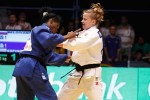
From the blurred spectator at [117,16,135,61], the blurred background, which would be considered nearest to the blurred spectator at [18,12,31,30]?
Result: the blurred background

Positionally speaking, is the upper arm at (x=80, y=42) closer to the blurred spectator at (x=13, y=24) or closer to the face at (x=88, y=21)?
the face at (x=88, y=21)

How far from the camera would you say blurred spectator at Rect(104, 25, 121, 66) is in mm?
12773

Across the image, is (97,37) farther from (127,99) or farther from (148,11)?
(148,11)

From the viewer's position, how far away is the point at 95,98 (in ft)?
24.1

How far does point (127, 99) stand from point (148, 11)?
14.6ft

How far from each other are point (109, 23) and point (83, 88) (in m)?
6.24

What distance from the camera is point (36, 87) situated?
687cm

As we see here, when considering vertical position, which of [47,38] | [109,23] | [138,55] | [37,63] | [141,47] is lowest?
[138,55]

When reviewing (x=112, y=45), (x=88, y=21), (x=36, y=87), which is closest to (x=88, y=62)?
(x=88, y=21)

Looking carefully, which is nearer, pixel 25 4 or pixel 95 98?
pixel 95 98

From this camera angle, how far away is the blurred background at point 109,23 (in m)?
12.2

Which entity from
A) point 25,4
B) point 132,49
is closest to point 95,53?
point 132,49

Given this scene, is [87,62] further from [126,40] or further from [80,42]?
[126,40]

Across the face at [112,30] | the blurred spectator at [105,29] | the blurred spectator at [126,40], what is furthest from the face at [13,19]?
the blurred spectator at [126,40]
